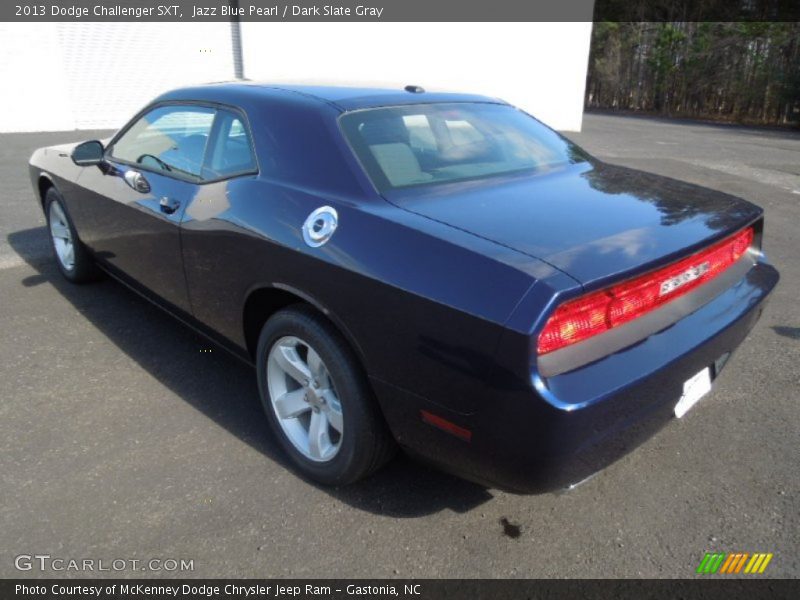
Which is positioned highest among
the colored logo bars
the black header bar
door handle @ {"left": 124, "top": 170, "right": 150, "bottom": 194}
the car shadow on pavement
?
the black header bar

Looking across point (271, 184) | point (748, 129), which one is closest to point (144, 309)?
point (271, 184)

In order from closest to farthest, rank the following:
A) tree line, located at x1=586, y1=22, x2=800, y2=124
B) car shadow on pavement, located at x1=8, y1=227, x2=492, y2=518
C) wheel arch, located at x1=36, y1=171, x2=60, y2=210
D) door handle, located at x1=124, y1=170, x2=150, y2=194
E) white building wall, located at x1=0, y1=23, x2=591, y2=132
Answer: car shadow on pavement, located at x1=8, y1=227, x2=492, y2=518
door handle, located at x1=124, y1=170, x2=150, y2=194
wheel arch, located at x1=36, y1=171, x2=60, y2=210
white building wall, located at x1=0, y1=23, x2=591, y2=132
tree line, located at x1=586, y1=22, x2=800, y2=124

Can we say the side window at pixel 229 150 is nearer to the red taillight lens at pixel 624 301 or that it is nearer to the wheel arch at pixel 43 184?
the red taillight lens at pixel 624 301

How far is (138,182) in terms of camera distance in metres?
3.28

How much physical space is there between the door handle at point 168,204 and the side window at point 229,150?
0.20 m

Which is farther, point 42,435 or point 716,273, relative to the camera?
point 42,435

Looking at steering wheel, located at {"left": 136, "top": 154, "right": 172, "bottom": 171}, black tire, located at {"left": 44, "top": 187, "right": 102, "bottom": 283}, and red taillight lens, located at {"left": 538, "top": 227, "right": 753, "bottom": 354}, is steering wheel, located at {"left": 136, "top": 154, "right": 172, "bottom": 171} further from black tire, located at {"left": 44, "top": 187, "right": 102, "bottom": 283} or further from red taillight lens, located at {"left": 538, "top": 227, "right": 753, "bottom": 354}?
red taillight lens, located at {"left": 538, "top": 227, "right": 753, "bottom": 354}

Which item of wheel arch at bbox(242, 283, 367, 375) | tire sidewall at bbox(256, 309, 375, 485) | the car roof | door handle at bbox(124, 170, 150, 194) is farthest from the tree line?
tire sidewall at bbox(256, 309, 375, 485)

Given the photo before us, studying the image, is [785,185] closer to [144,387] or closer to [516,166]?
[516,166]

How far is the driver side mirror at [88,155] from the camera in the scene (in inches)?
146

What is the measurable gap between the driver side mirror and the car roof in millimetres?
849

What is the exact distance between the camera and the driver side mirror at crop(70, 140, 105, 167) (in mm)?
3717
